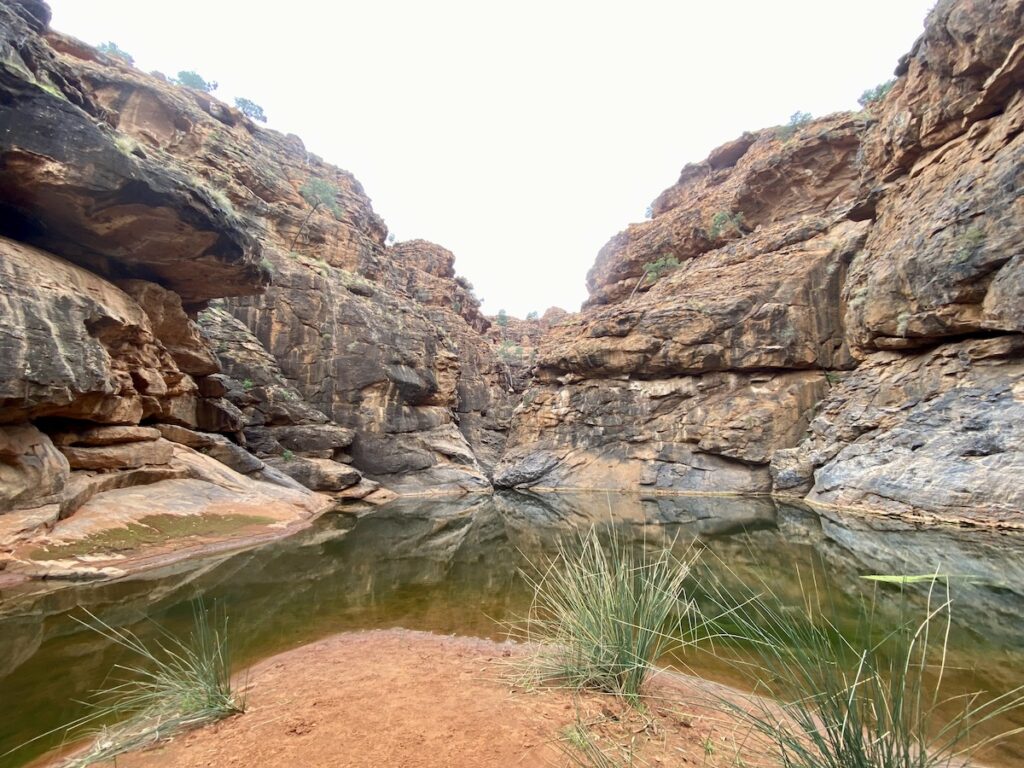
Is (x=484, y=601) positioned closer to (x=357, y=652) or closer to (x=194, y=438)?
(x=357, y=652)

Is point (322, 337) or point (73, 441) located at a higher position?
point (322, 337)

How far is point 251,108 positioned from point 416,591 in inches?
1721

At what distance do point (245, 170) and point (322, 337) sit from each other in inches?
428

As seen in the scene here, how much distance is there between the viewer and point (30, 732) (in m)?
3.32

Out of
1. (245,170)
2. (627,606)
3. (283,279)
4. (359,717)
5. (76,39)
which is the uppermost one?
(76,39)

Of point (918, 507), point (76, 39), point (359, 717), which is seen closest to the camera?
point (359, 717)

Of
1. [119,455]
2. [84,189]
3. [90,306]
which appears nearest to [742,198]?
[84,189]

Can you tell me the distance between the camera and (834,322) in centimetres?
2152

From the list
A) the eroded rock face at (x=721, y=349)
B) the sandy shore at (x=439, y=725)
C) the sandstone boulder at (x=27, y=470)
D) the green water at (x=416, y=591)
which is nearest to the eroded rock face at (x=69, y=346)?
the sandstone boulder at (x=27, y=470)

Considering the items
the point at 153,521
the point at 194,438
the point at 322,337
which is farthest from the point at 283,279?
the point at 153,521

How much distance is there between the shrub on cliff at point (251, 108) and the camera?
37.2 m

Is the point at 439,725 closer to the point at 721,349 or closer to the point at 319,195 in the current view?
the point at 721,349

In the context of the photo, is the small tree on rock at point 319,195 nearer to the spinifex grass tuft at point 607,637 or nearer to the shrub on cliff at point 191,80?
the shrub on cliff at point 191,80

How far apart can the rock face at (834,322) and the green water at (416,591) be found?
471 cm
